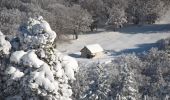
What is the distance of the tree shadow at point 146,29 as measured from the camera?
93688mm

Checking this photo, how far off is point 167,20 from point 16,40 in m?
60.8

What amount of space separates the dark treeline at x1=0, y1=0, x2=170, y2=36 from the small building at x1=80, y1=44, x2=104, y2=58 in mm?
7716

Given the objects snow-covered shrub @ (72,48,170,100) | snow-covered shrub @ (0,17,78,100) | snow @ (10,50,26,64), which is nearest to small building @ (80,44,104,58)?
snow-covered shrub @ (72,48,170,100)

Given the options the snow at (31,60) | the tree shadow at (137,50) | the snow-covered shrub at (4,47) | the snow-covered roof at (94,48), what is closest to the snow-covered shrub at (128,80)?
the snow at (31,60)

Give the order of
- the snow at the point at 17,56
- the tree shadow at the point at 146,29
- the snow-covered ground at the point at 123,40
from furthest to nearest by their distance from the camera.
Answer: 1. the tree shadow at the point at 146,29
2. the snow-covered ground at the point at 123,40
3. the snow at the point at 17,56

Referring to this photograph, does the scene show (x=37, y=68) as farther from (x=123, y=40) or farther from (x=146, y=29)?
(x=146, y=29)

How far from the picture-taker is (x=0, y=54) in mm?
41219

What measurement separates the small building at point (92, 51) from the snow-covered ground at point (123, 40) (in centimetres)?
98

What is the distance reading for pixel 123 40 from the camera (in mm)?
89812

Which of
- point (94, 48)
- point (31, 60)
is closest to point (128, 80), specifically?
point (31, 60)

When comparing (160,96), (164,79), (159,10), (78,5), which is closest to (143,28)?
(159,10)

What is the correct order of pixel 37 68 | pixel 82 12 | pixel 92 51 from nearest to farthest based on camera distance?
1. pixel 37 68
2. pixel 92 51
3. pixel 82 12

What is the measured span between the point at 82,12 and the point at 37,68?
181 feet

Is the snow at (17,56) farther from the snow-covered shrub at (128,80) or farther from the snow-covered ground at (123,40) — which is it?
the snow-covered ground at (123,40)
